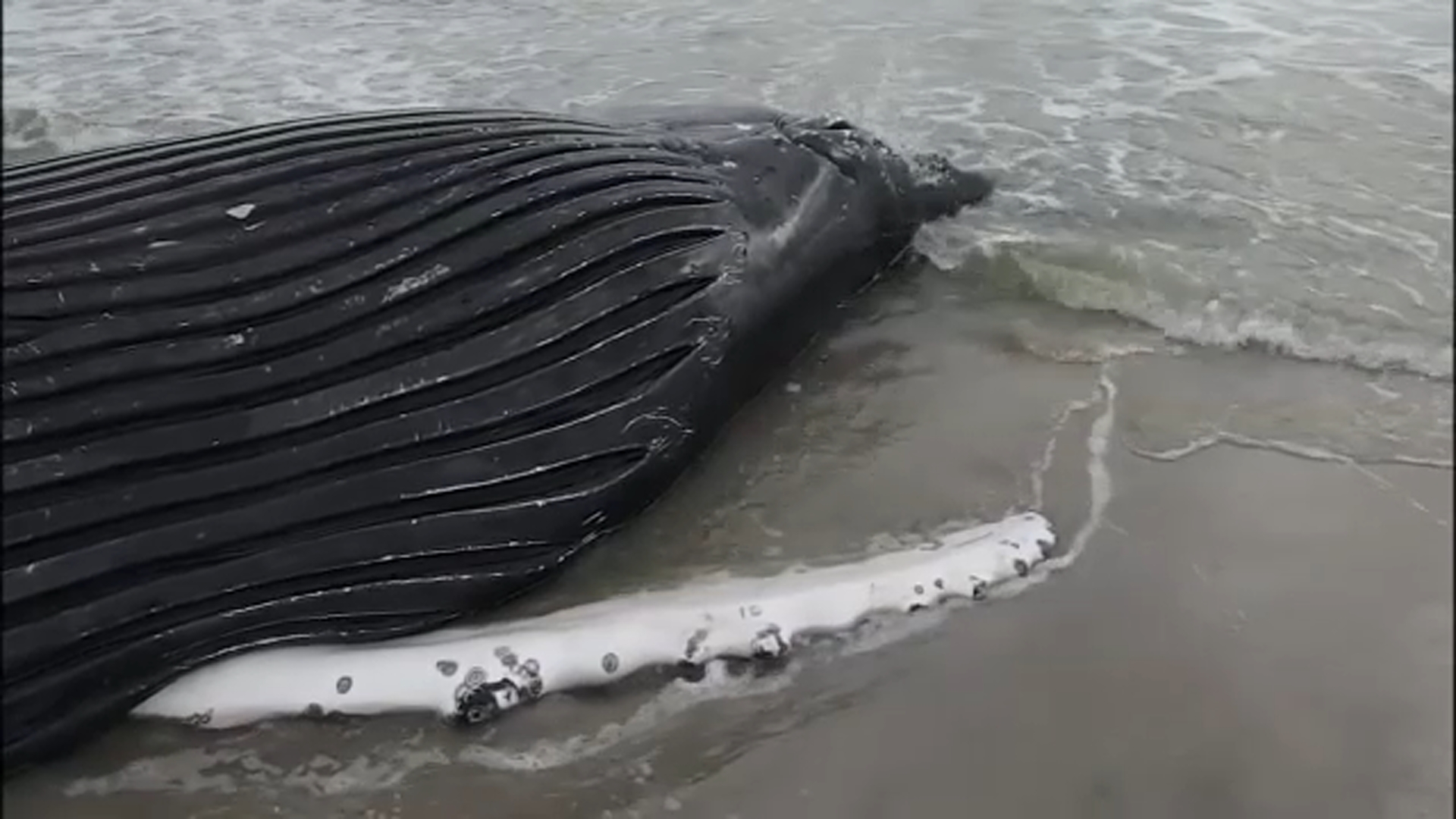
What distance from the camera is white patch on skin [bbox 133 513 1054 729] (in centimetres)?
371

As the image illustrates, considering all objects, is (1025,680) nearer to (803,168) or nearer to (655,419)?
(655,419)

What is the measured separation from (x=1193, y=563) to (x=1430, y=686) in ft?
4.68

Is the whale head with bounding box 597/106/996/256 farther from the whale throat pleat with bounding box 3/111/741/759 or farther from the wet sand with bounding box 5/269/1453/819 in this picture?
the wet sand with bounding box 5/269/1453/819

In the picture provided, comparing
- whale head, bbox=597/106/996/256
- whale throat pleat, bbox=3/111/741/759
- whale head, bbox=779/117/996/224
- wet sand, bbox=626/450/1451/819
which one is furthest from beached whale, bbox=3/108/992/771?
wet sand, bbox=626/450/1451/819

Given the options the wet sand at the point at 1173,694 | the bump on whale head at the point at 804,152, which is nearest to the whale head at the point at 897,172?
the bump on whale head at the point at 804,152

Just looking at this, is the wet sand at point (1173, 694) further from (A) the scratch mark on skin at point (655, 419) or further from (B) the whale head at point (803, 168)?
(B) the whale head at point (803, 168)

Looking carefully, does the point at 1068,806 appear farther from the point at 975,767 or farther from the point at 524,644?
the point at 524,644

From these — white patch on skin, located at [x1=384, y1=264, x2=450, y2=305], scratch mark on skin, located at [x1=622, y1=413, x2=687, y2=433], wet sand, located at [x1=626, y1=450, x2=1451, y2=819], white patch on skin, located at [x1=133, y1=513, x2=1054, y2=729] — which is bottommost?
white patch on skin, located at [x1=133, y1=513, x2=1054, y2=729]

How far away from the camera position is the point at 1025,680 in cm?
368

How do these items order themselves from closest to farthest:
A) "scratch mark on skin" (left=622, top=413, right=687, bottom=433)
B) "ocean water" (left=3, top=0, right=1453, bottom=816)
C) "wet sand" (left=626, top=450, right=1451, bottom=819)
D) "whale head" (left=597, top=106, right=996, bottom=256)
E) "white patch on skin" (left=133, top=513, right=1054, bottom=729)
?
"wet sand" (left=626, top=450, right=1451, bottom=819) < "white patch on skin" (left=133, top=513, right=1054, bottom=729) < "ocean water" (left=3, top=0, right=1453, bottom=816) < "scratch mark on skin" (left=622, top=413, right=687, bottom=433) < "whale head" (left=597, top=106, right=996, bottom=256)

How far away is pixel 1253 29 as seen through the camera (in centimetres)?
765

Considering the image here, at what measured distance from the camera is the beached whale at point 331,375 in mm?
3564

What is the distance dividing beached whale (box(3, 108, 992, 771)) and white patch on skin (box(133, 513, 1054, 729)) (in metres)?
0.08

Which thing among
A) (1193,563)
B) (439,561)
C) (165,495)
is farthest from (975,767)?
(165,495)
